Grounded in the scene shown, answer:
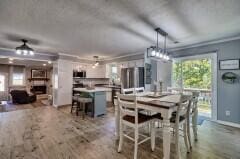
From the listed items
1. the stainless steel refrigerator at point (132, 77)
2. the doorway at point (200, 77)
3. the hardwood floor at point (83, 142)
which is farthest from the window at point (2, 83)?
the doorway at point (200, 77)

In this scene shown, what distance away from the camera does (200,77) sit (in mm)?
4684

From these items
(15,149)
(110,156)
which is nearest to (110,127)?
(110,156)

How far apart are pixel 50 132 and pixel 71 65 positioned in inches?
149

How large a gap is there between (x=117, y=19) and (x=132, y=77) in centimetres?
356

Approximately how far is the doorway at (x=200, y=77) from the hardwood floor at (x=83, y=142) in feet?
3.64

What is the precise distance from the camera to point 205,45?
4207mm

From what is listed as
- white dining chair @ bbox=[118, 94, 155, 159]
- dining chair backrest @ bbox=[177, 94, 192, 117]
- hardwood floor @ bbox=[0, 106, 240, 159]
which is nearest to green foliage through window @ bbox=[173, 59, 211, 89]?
hardwood floor @ bbox=[0, 106, 240, 159]

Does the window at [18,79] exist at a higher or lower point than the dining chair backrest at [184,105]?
higher

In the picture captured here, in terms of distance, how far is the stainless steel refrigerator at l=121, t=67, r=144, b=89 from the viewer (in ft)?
18.4

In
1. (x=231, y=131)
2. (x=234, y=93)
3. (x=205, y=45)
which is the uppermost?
(x=205, y=45)

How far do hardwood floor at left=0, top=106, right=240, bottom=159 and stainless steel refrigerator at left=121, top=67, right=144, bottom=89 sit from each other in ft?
8.01

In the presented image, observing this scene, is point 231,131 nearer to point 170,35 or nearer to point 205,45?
point 205,45

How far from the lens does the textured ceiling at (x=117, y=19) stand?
2.03 metres

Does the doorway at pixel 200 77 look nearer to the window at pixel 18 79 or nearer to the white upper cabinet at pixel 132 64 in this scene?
the white upper cabinet at pixel 132 64
